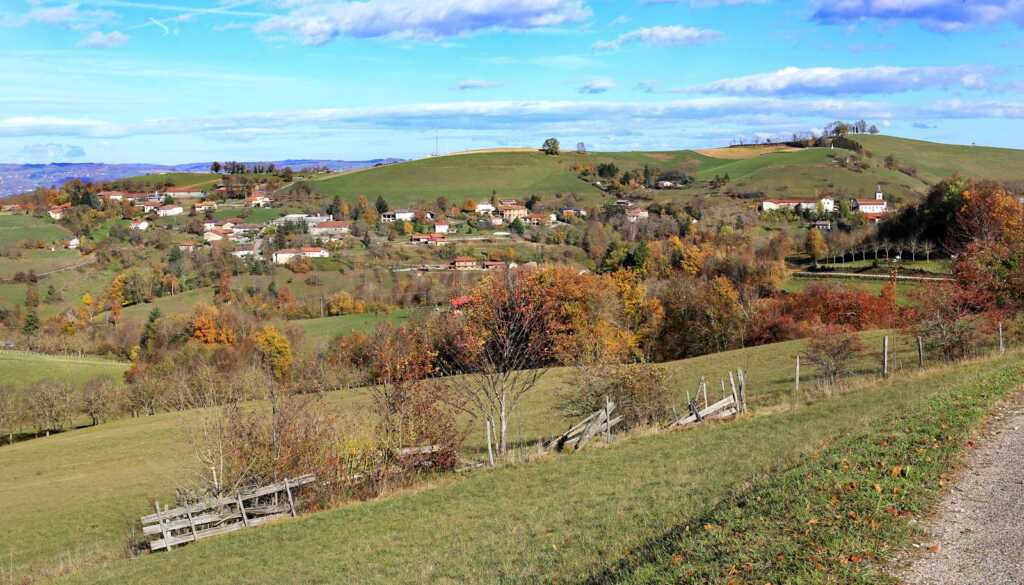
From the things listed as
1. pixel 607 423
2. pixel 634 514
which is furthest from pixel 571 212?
pixel 634 514

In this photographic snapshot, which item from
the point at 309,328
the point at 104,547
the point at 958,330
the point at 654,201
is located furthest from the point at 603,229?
the point at 104,547

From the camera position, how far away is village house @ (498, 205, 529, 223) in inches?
7229

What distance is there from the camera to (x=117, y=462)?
45.6m

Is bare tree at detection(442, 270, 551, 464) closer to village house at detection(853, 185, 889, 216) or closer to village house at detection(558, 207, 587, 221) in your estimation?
village house at detection(853, 185, 889, 216)

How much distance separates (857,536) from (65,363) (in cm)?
9772

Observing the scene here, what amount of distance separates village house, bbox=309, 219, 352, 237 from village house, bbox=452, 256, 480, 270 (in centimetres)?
4231

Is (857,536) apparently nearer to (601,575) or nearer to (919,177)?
(601,575)

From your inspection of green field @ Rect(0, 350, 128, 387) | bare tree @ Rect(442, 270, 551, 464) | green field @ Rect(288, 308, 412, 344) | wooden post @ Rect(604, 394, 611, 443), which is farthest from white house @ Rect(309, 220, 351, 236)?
wooden post @ Rect(604, 394, 611, 443)

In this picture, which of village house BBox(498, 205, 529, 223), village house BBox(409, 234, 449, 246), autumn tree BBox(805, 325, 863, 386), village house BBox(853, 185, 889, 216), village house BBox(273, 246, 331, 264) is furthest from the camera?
village house BBox(498, 205, 529, 223)

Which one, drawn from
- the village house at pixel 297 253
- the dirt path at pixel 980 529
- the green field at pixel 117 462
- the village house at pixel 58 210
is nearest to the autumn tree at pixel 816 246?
the green field at pixel 117 462

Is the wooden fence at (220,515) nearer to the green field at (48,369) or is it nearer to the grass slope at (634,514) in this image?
the grass slope at (634,514)

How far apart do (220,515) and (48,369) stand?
75299 mm

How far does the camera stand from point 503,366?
29.1 meters

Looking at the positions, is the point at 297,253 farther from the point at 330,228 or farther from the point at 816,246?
the point at 816,246
